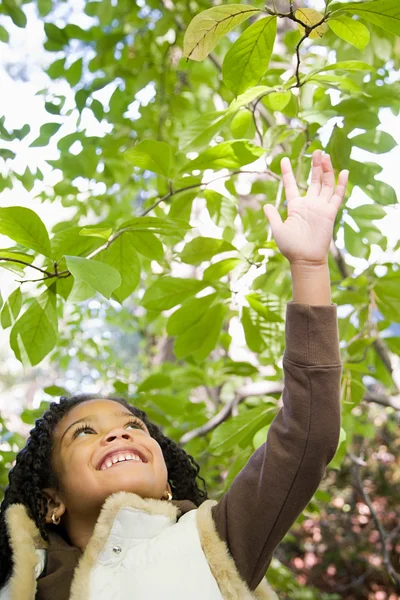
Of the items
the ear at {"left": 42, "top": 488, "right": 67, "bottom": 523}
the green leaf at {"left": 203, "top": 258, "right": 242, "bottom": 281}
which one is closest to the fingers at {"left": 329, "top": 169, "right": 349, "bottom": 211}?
the green leaf at {"left": 203, "top": 258, "right": 242, "bottom": 281}

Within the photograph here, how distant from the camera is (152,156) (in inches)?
47.5

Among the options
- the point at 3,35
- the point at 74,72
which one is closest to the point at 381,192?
the point at 74,72

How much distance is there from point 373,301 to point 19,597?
0.95m

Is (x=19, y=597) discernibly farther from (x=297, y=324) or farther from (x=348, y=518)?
(x=348, y=518)

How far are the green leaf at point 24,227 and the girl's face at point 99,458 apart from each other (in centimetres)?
37

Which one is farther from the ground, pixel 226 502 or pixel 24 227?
pixel 24 227

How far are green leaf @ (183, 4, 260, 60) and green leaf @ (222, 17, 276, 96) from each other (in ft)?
0.12

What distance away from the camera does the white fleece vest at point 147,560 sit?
918 millimetres

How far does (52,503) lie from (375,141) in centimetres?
96

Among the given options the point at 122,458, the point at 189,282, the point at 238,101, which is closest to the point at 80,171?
the point at 189,282

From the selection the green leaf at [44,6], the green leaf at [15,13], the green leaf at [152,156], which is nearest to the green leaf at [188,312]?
the green leaf at [152,156]

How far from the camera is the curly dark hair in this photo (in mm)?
1184

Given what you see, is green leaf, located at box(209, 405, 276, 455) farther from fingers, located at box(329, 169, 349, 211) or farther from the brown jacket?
fingers, located at box(329, 169, 349, 211)

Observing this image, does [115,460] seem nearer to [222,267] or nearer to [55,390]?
[222,267]
